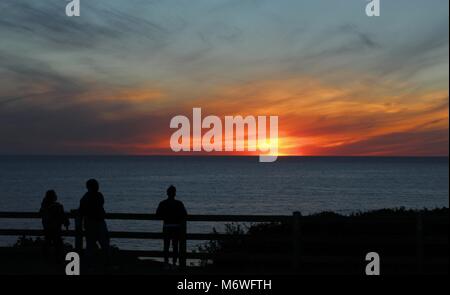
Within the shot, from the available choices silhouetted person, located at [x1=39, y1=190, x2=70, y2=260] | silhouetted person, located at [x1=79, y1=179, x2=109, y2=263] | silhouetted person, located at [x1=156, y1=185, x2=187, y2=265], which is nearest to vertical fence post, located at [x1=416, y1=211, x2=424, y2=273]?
silhouetted person, located at [x1=156, y1=185, x2=187, y2=265]

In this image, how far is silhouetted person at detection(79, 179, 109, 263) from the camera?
1347cm

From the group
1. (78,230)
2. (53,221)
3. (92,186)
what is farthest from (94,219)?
(53,221)

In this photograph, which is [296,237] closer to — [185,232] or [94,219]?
[185,232]

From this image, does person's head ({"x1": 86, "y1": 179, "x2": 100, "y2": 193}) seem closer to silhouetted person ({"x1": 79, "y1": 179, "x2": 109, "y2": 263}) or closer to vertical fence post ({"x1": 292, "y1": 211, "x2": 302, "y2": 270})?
silhouetted person ({"x1": 79, "y1": 179, "x2": 109, "y2": 263})

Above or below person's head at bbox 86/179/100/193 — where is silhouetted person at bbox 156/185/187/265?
below

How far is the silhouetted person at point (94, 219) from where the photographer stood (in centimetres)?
1347

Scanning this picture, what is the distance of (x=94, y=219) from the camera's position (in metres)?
13.6

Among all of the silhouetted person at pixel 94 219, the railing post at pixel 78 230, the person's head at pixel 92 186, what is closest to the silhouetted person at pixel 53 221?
the railing post at pixel 78 230

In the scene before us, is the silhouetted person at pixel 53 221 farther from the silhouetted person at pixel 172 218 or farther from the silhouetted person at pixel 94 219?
the silhouetted person at pixel 172 218

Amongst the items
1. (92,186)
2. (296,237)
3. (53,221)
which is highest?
(92,186)

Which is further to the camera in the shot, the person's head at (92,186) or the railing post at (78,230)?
the railing post at (78,230)

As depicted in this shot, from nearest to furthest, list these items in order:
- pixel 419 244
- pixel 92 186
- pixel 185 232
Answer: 1. pixel 419 244
2. pixel 92 186
3. pixel 185 232
